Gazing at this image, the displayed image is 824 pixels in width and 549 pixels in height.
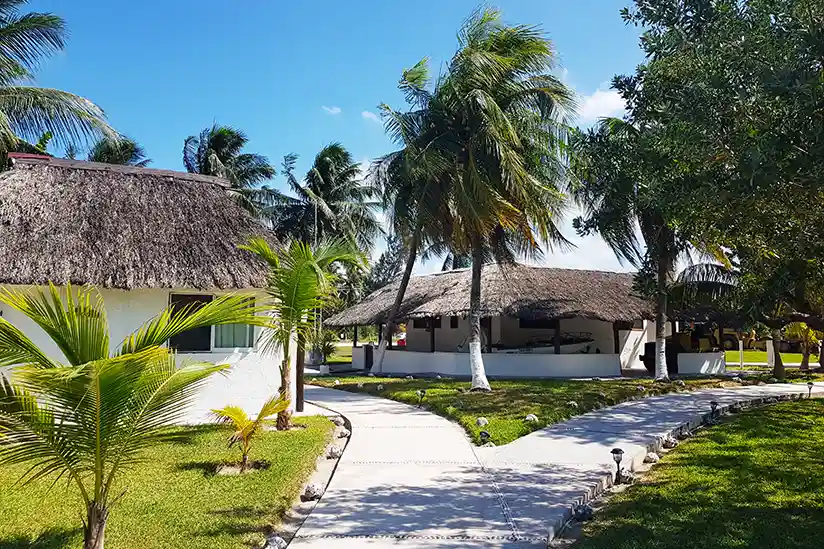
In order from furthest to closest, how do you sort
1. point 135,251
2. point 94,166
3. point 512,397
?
point 512,397 < point 94,166 < point 135,251

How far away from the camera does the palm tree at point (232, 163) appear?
2544 centimetres

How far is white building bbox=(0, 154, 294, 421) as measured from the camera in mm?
9367

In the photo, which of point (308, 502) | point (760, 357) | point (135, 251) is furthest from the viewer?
point (760, 357)

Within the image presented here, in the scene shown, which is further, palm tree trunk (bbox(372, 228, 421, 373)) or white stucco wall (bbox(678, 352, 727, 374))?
white stucco wall (bbox(678, 352, 727, 374))

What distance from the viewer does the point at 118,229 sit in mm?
10172

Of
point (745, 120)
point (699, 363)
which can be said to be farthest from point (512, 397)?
point (699, 363)

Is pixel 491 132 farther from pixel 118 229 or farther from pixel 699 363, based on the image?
pixel 699 363

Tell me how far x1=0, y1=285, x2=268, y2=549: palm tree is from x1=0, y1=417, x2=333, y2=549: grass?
38.9 inches

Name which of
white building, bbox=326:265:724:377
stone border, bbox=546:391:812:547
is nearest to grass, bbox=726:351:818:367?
white building, bbox=326:265:724:377

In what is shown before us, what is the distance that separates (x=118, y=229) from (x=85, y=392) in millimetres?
7472

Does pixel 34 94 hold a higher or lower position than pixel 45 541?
higher

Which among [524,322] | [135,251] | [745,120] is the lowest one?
[524,322]

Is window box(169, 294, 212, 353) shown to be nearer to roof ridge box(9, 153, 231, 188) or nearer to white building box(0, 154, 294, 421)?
white building box(0, 154, 294, 421)

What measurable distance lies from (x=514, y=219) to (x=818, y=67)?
1022 centimetres
